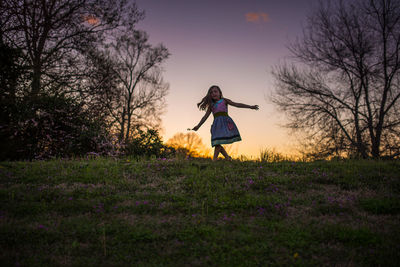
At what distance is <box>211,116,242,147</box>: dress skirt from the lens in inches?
373

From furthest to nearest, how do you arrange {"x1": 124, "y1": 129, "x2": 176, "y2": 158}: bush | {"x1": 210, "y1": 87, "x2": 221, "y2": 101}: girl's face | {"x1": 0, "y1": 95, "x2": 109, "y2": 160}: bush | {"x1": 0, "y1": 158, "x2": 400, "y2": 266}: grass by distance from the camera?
{"x1": 124, "y1": 129, "x2": 176, "y2": 158}: bush, {"x1": 0, "y1": 95, "x2": 109, "y2": 160}: bush, {"x1": 210, "y1": 87, "x2": 221, "y2": 101}: girl's face, {"x1": 0, "y1": 158, "x2": 400, "y2": 266}: grass

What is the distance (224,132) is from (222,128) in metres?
0.17

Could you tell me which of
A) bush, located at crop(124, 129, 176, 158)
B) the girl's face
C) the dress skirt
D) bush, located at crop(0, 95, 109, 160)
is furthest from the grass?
bush, located at crop(124, 129, 176, 158)

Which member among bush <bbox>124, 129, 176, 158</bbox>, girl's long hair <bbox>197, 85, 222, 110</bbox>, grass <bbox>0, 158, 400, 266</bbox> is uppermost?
girl's long hair <bbox>197, 85, 222, 110</bbox>

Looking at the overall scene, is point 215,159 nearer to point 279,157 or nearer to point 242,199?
point 279,157

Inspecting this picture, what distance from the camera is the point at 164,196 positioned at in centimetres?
603

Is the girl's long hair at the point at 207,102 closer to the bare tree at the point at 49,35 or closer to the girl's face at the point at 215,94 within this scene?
the girl's face at the point at 215,94

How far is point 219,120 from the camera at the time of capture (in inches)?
384

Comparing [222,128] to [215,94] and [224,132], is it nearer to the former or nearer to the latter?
[224,132]

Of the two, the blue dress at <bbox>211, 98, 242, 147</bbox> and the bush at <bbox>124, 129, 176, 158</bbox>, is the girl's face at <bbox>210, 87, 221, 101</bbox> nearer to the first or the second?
the blue dress at <bbox>211, 98, 242, 147</bbox>

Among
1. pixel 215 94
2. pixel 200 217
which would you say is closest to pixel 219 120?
pixel 215 94

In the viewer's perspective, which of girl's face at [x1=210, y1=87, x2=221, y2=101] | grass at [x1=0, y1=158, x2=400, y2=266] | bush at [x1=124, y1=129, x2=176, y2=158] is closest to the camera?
grass at [x1=0, y1=158, x2=400, y2=266]

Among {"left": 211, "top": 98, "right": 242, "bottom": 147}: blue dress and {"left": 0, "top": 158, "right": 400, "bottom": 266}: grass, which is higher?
{"left": 211, "top": 98, "right": 242, "bottom": 147}: blue dress

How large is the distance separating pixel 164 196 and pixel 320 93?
13.9 metres
